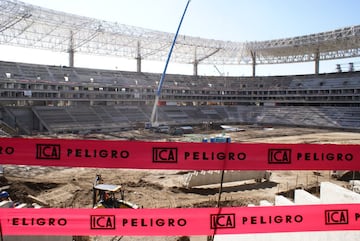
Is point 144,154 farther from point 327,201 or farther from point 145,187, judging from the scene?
point 145,187

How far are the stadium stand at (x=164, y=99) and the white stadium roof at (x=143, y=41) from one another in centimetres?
465

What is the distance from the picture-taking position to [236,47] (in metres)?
74.2

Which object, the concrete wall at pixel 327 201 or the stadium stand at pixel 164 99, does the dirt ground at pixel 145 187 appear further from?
the stadium stand at pixel 164 99

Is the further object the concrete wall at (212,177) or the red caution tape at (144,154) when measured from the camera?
the concrete wall at (212,177)

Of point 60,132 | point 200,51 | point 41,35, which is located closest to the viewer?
point 60,132

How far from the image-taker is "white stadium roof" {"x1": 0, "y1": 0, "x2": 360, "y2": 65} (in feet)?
160

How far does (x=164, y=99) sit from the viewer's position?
226 ft

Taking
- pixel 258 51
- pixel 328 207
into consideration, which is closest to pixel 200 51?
pixel 258 51

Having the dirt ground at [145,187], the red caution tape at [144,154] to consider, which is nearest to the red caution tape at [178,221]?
the red caution tape at [144,154]

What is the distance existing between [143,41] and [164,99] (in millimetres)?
13948

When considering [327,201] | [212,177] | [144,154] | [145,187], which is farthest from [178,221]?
[145,187]

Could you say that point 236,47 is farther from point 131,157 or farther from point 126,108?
point 131,157

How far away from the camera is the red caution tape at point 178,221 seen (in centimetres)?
369

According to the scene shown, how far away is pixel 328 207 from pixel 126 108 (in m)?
58.5
